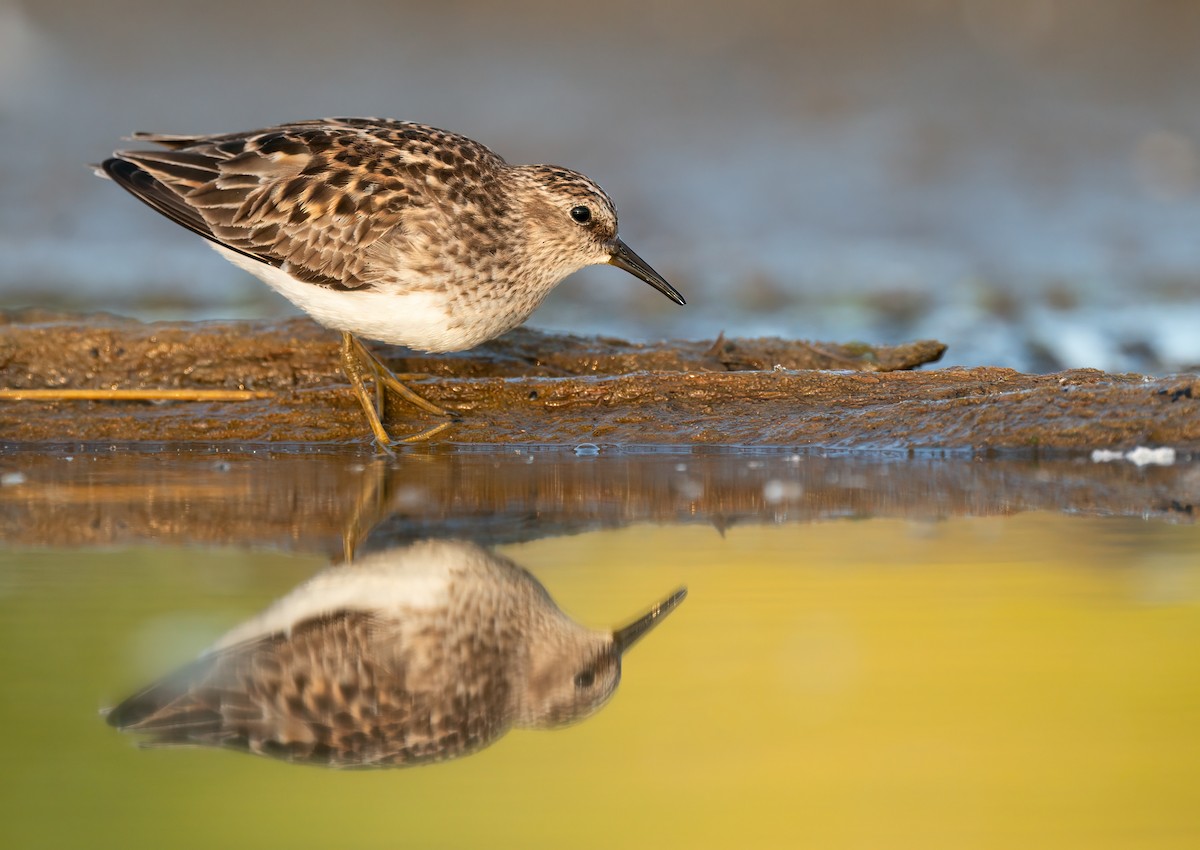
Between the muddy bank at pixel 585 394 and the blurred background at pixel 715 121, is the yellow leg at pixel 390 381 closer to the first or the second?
the muddy bank at pixel 585 394

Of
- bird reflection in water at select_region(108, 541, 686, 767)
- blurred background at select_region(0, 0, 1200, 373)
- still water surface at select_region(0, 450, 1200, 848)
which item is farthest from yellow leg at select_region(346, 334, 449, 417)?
blurred background at select_region(0, 0, 1200, 373)

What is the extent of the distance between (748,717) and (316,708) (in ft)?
2.89

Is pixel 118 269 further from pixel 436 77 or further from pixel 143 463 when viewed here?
pixel 143 463

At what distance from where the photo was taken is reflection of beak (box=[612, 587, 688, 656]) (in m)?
3.42

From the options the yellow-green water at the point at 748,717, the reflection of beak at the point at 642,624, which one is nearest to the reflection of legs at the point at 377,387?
the yellow-green water at the point at 748,717

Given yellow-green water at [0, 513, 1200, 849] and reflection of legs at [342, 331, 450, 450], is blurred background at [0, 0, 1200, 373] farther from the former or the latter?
yellow-green water at [0, 513, 1200, 849]

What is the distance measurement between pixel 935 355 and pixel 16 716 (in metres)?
5.61

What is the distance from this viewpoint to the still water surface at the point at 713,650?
2434 mm

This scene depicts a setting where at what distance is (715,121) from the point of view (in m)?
13.4

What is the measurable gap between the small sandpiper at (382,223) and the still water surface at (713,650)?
113 centimetres

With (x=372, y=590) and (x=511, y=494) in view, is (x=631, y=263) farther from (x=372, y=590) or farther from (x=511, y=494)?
(x=372, y=590)

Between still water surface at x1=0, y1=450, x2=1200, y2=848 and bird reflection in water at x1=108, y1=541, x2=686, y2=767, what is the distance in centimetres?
7

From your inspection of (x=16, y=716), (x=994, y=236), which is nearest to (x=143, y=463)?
(x=16, y=716)

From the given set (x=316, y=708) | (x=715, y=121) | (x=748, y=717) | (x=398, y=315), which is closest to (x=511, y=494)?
(x=398, y=315)
